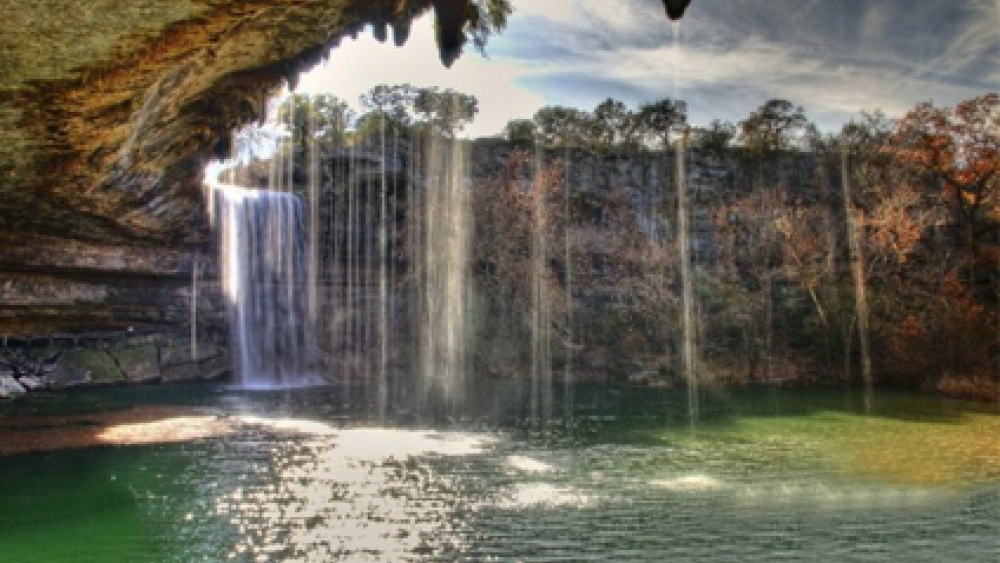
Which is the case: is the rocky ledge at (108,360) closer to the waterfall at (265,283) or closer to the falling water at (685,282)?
the waterfall at (265,283)

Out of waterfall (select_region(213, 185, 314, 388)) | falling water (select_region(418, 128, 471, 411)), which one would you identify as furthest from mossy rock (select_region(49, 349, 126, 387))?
falling water (select_region(418, 128, 471, 411))

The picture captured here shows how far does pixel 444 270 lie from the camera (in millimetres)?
32500

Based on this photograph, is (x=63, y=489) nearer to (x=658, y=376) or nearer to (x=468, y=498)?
(x=468, y=498)

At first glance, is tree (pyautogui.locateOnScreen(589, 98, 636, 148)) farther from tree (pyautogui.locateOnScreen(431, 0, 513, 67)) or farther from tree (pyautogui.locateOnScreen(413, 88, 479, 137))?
tree (pyautogui.locateOnScreen(431, 0, 513, 67))

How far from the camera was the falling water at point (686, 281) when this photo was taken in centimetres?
2753

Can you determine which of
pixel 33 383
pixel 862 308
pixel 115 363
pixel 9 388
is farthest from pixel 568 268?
pixel 9 388

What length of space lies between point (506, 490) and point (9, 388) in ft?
65.4

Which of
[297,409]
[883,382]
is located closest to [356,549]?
[297,409]

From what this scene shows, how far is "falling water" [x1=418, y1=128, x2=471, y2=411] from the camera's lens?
31.9m

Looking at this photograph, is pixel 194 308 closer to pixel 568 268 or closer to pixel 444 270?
pixel 444 270

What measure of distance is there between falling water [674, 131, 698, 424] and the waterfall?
15219mm

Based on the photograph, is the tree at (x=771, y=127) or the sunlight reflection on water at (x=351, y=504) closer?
the sunlight reflection on water at (x=351, y=504)

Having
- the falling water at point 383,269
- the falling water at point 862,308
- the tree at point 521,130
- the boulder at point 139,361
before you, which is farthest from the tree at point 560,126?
the boulder at point 139,361

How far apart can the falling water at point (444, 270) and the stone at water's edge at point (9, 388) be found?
1478 centimetres
